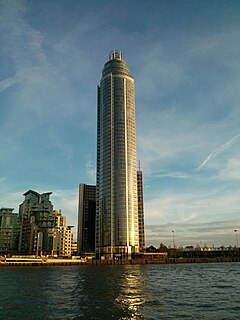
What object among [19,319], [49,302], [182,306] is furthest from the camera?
[49,302]

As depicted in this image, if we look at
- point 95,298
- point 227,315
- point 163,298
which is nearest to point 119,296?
point 95,298

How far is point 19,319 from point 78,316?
7.47m

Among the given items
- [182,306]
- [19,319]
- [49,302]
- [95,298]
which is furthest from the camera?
[95,298]

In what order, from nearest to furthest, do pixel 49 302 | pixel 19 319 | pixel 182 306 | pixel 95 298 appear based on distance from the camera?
pixel 19 319, pixel 182 306, pixel 49 302, pixel 95 298

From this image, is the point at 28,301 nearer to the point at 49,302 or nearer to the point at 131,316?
the point at 49,302

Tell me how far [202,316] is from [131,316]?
30.1 feet

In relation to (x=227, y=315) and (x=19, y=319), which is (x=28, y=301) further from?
(x=227, y=315)

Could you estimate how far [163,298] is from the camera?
5697cm

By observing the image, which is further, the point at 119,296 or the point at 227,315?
the point at 119,296

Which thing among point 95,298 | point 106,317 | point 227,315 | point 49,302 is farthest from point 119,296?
point 227,315

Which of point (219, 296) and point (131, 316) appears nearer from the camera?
point (131, 316)

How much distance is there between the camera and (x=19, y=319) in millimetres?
41062

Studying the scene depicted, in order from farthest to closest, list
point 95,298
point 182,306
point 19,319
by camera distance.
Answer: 1. point 95,298
2. point 182,306
3. point 19,319

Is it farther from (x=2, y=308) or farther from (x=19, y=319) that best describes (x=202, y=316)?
(x=2, y=308)
